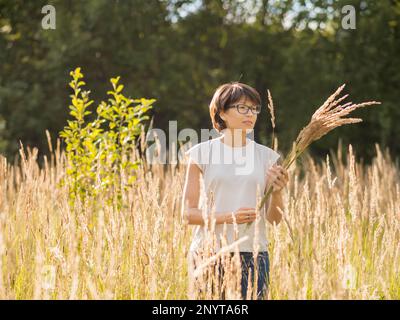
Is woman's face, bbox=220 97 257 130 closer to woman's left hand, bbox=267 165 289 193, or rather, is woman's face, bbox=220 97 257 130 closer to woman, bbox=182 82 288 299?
woman, bbox=182 82 288 299

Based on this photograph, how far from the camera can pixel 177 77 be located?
401 inches

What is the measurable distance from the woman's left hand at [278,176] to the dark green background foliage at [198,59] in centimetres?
748

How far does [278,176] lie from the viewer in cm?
247

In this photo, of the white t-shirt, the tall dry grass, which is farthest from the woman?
the tall dry grass

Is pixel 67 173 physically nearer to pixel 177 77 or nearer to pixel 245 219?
pixel 245 219

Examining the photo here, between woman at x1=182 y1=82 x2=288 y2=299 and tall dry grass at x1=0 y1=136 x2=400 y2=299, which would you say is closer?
Answer: tall dry grass at x1=0 y1=136 x2=400 y2=299

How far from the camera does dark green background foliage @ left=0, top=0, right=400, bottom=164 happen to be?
973 centimetres

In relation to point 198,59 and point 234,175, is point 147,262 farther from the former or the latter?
point 198,59

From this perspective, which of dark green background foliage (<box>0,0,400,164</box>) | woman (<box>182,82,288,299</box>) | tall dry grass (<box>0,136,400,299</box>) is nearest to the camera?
tall dry grass (<box>0,136,400,299</box>)

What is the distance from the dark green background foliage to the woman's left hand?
7.48 m

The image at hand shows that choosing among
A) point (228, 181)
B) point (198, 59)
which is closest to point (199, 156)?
point (228, 181)
